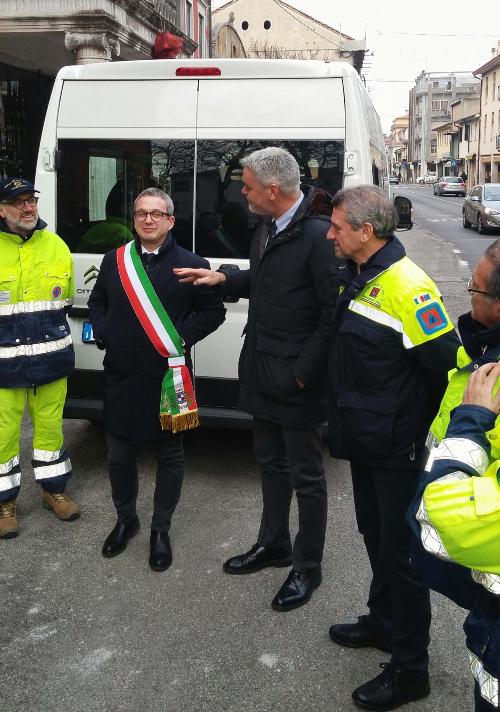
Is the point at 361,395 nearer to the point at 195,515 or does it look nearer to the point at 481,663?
the point at 481,663

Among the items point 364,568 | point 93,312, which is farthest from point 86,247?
point 364,568

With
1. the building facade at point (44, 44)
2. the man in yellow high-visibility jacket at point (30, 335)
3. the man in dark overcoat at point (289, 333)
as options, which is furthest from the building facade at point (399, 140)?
the man in dark overcoat at point (289, 333)

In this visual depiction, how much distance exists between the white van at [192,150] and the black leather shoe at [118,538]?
0.85m

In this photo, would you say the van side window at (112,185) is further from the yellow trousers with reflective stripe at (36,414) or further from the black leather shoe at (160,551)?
the black leather shoe at (160,551)

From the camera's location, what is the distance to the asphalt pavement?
8.71ft

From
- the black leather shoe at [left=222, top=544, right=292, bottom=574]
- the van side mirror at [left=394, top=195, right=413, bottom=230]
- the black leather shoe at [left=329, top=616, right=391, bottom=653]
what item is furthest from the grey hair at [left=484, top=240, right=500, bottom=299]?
the van side mirror at [left=394, top=195, right=413, bottom=230]

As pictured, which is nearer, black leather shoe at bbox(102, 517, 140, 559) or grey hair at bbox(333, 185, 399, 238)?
grey hair at bbox(333, 185, 399, 238)

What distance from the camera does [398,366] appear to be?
2479 mm

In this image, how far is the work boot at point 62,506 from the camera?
4.15 m

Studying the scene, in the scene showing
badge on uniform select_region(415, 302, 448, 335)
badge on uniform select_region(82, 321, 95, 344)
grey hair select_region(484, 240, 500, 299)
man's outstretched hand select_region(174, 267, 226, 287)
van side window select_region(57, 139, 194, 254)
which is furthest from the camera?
badge on uniform select_region(82, 321, 95, 344)

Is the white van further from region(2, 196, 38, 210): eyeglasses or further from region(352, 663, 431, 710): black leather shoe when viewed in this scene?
region(352, 663, 431, 710): black leather shoe

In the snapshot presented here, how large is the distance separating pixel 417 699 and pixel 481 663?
3.33 ft

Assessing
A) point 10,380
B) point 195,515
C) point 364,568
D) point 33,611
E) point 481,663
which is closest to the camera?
point 481,663

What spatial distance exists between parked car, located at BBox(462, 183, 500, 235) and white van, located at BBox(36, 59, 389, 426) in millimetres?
19057
